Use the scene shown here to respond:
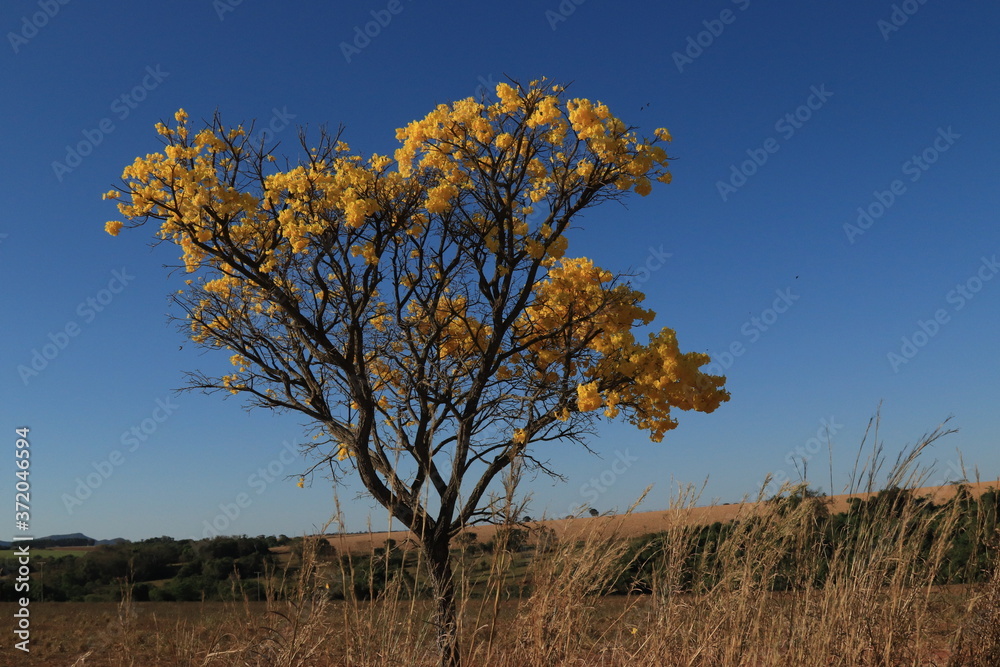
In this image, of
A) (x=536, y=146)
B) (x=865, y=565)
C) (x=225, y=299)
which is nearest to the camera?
(x=865, y=565)

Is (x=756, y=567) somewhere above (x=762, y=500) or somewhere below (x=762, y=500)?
below

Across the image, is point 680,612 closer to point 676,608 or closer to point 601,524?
point 676,608

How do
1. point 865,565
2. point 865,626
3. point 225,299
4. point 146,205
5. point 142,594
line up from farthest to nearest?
point 142,594
point 225,299
point 146,205
point 865,565
point 865,626

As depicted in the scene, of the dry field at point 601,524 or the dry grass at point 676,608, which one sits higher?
the dry field at point 601,524

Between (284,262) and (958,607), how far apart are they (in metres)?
9.39

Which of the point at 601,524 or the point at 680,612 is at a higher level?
the point at 601,524

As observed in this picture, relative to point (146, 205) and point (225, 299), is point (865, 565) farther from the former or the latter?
point (225, 299)

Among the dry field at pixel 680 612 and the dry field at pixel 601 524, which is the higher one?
the dry field at pixel 601 524

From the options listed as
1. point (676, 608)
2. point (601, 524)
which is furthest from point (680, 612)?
point (601, 524)

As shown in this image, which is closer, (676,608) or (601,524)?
(676,608)

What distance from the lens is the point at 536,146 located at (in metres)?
10.4

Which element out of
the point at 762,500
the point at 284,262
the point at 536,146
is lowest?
the point at 762,500

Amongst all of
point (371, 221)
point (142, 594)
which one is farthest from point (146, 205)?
point (142, 594)

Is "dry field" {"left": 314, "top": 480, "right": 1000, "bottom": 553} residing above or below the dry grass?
above
